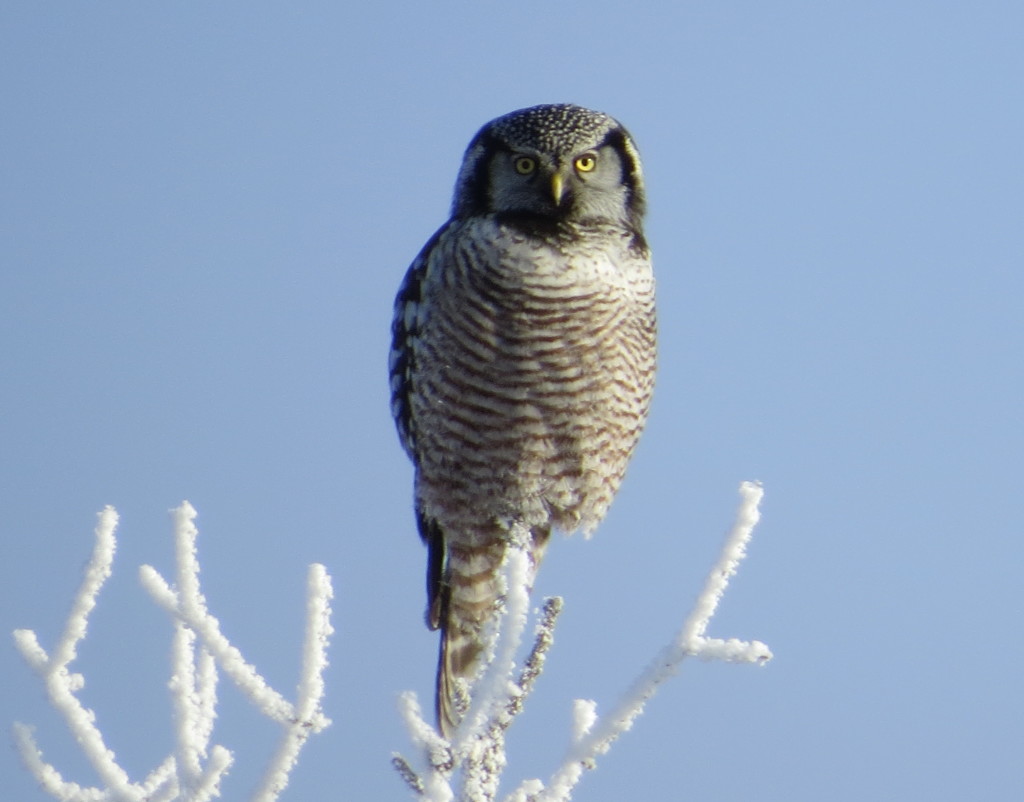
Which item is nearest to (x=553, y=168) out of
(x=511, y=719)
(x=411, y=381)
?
(x=411, y=381)

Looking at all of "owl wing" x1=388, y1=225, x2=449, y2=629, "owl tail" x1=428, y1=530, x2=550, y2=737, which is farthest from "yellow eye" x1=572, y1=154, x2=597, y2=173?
"owl tail" x1=428, y1=530, x2=550, y2=737

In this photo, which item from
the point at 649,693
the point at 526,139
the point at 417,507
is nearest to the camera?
the point at 649,693

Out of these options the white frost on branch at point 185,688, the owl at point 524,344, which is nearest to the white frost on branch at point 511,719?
the white frost on branch at point 185,688

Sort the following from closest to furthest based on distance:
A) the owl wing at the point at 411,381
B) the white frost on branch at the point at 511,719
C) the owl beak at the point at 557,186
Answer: the white frost on branch at the point at 511,719, the owl beak at the point at 557,186, the owl wing at the point at 411,381

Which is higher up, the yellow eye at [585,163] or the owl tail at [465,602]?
the yellow eye at [585,163]

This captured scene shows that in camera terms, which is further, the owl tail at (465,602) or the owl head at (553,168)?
the owl tail at (465,602)

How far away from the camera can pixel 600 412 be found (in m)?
6.07

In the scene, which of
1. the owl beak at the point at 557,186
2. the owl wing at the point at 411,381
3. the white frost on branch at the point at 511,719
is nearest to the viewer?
the white frost on branch at the point at 511,719

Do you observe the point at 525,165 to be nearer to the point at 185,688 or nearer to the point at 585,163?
the point at 585,163

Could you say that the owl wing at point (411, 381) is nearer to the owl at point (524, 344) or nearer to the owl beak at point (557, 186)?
the owl at point (524, 344)

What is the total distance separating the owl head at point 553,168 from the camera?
5.87 metres

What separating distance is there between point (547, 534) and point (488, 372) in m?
0.90

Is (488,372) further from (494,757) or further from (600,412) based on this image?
(494,757)

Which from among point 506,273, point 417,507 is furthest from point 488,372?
point 417,507
